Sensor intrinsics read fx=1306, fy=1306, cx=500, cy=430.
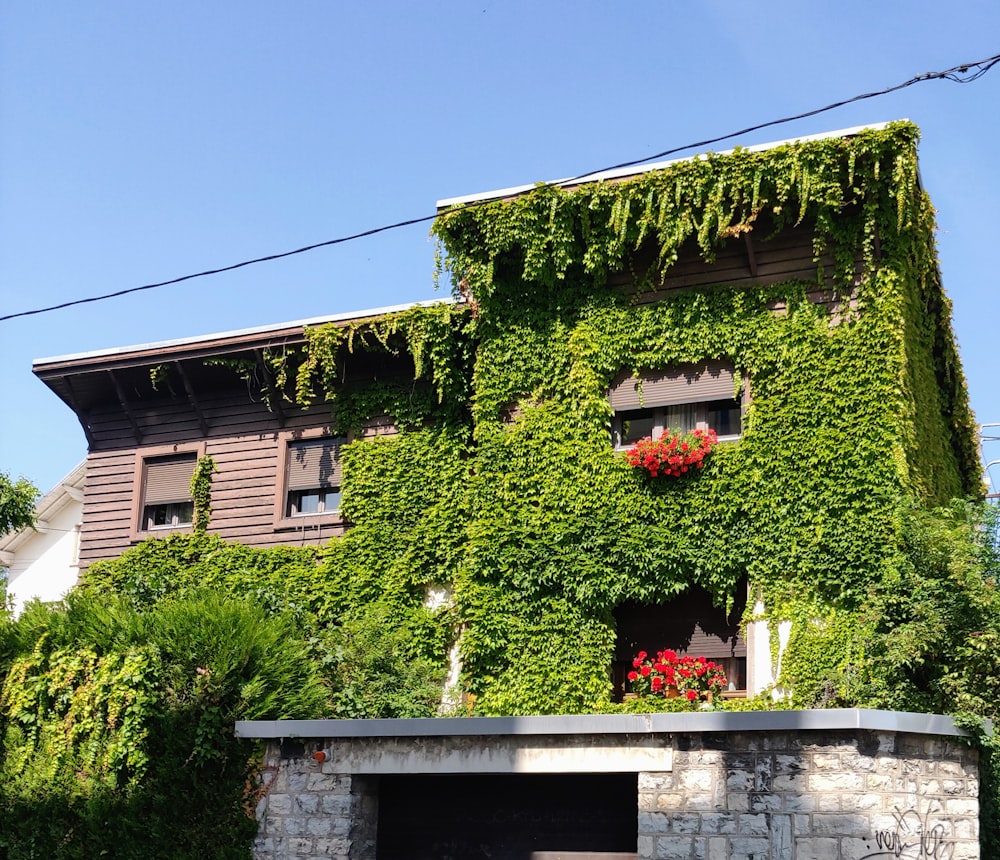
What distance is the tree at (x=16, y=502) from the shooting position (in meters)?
24.8

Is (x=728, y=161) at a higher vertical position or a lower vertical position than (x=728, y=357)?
higher

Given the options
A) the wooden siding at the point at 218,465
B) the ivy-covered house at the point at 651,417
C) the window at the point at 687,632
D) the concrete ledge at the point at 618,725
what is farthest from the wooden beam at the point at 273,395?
the concrete ledge at the point at 618,725

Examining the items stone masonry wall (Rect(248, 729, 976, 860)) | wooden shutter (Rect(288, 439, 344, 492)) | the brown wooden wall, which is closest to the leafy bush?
wooden shutter (Rect(288, 439, 344, 492))

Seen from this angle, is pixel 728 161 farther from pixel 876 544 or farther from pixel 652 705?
pixel 652 705

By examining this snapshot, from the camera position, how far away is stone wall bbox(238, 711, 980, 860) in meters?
11.8

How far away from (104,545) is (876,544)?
12989 mm

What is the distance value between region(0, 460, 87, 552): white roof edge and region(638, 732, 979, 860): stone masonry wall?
78.6ft

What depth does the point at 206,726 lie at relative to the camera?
14.8 meters

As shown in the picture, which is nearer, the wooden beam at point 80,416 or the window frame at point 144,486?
the window frame at point 144,486

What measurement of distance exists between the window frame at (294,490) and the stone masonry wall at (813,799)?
29.8 feet

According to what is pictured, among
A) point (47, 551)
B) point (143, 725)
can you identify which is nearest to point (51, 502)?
point (47, 551)

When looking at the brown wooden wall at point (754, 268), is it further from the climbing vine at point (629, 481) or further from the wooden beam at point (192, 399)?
the wooden beam at point (192, 399)

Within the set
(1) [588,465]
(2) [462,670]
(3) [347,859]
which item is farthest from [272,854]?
(1) [588,465]

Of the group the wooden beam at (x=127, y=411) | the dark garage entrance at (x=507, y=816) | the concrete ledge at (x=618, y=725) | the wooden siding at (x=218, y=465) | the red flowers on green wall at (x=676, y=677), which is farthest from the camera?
the wooden beam at (x=127, y=411)
